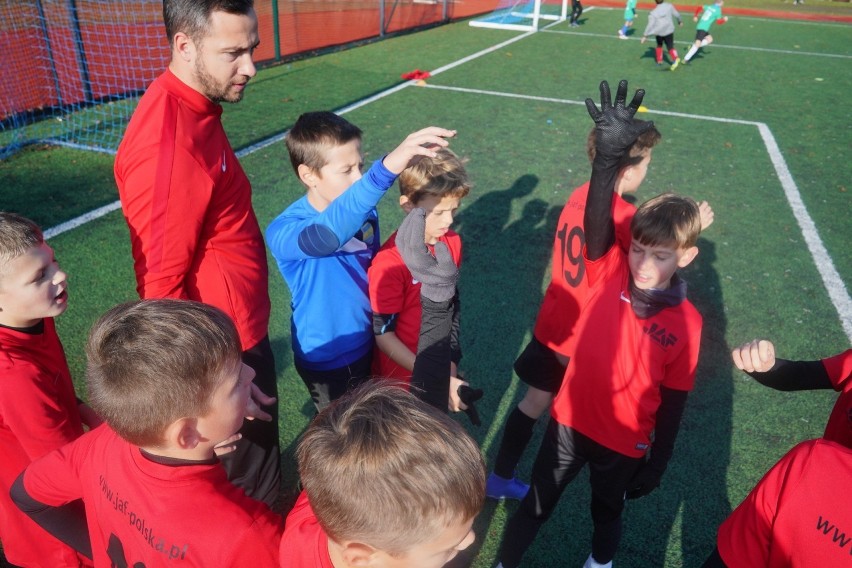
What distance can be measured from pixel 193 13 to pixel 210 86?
279 millimetres

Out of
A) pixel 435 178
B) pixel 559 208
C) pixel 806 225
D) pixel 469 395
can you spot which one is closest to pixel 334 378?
pixel 469 395

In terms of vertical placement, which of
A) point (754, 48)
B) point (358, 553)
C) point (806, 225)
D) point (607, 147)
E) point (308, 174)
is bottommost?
point (806, 225)

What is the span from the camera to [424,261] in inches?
69.1

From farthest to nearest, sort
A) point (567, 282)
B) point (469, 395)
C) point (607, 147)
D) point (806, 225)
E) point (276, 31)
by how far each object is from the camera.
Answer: point (276, 31)
point (806, 225)
point (567, 282)
point (607, 147)
point (469, 395)

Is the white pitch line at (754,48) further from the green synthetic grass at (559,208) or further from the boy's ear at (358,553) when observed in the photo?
the boy's ear at (358,553)

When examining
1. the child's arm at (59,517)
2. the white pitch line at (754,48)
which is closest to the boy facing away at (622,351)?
the child's arm at (59,517)

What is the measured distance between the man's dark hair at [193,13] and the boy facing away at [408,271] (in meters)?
0.95

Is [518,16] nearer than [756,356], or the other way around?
[756,356]

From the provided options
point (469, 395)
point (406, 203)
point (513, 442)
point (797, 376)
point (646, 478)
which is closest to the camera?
point (797, 376)

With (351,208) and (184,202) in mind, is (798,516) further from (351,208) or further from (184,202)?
(184,202)

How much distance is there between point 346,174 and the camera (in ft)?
8.54

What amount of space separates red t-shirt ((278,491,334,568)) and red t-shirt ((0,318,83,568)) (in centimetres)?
98

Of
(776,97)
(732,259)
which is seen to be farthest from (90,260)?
(776,97)

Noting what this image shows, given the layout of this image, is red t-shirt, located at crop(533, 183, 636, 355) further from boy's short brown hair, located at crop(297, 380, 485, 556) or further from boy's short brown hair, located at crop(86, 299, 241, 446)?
boy's short brown hair, located at crop(86, 299, 241, 446)
